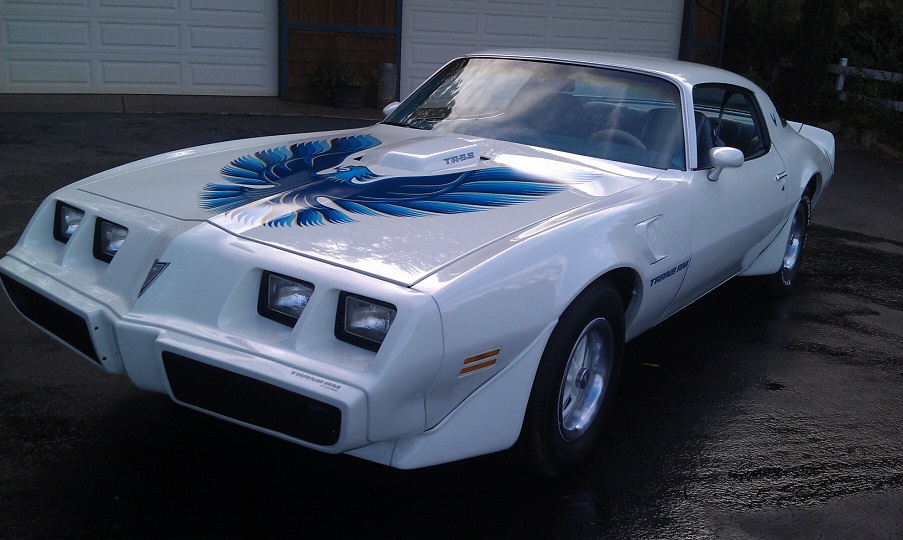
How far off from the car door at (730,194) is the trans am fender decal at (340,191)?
838mm

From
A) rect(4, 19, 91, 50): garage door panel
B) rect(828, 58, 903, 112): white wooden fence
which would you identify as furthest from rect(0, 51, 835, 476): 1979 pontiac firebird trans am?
rect(828, 58, 903, 112): white wooden fence

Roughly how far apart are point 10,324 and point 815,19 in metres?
12.8

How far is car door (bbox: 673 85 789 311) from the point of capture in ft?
12.9

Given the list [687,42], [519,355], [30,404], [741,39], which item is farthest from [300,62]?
[519,355]

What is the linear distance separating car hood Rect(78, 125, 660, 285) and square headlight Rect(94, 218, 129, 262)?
4.2 inches

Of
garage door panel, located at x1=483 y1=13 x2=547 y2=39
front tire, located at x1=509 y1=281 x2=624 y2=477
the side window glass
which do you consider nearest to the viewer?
front tire, located at x1=509 y1=281 x2=624 y2=477

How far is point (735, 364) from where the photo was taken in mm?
4469

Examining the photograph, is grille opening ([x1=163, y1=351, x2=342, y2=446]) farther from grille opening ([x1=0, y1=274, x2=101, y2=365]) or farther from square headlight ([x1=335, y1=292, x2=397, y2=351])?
grille opening ([x1=0, y1=274, x2=101, y2=365])

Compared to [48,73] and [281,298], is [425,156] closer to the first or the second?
[281,298]

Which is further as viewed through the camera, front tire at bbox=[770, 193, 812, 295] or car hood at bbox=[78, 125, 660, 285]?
front tire at bbox=[770, 193, 812, 295]

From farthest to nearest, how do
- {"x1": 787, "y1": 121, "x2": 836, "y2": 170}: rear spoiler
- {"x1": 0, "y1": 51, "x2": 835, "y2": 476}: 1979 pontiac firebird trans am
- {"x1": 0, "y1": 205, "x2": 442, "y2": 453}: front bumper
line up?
{"x1": 787, "y1": 121, "x2": 836, "y2": 170}: rear spoiler, {"x1": 0, "y1": 51, "x2": 835, "y2": 476}: 1979 pontiac firebird trans am, {"x1": 0, "y1": 205, "x2": 442, "y2": 453}: front bumper

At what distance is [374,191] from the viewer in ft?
10.7

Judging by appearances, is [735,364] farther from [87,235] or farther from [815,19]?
[815,19]

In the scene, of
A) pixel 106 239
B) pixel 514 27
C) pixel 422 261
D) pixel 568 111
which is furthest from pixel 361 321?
pixel 514 27
